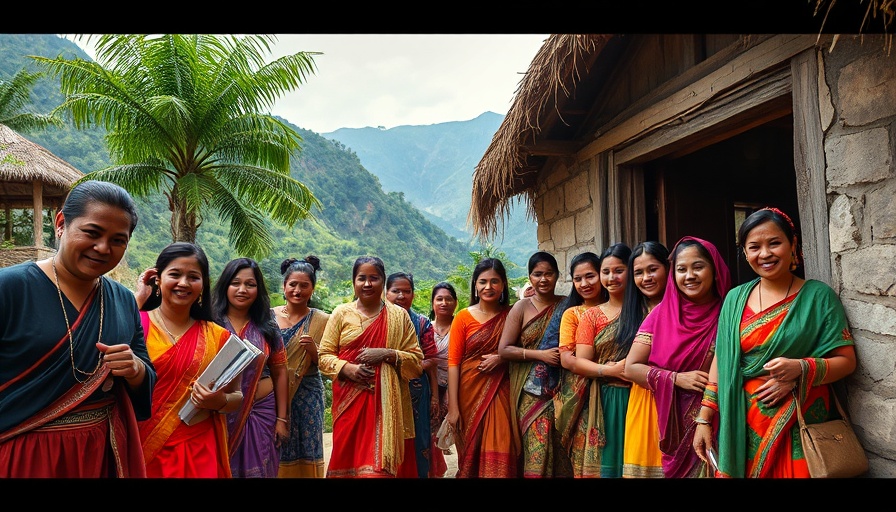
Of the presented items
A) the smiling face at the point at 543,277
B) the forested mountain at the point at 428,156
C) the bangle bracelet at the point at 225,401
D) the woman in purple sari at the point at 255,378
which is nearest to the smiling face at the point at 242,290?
the woman in purple sari at the point at 255,378

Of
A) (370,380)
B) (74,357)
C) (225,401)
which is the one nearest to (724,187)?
(370,380)

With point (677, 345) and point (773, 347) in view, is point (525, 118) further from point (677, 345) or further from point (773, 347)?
point (773, 347)

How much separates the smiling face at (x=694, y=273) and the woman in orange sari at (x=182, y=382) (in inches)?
85.1

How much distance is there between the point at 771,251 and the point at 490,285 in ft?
5.54

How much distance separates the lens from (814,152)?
253cm

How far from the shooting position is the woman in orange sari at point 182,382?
2.50 metres

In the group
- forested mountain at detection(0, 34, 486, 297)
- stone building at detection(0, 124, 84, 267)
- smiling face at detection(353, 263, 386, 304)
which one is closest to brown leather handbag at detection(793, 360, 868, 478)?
smiling face at detection(353, 263, 386, 304)

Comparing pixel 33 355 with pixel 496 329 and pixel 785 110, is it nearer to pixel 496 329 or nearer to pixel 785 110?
pixel 496 329

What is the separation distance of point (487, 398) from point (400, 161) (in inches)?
4224

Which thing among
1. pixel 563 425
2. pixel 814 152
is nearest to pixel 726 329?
pixel 814 152

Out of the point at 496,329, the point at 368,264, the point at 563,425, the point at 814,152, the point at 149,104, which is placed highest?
the point at 149,104

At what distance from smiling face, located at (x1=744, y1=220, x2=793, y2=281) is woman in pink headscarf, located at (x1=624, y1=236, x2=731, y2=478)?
0.98ft

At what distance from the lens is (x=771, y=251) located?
232cm

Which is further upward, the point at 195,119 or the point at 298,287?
the point at 195,119
